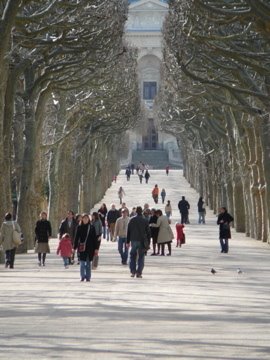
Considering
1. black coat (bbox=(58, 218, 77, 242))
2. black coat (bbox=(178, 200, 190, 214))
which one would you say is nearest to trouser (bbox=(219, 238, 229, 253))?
black coat (bbox=(58, 218, 77, 242))

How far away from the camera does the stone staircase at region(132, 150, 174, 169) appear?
486 ft

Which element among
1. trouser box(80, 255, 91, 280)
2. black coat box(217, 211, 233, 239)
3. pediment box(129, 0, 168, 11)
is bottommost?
trouser box(80, 255, 91, 280)

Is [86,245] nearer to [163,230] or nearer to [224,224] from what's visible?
[163,230]

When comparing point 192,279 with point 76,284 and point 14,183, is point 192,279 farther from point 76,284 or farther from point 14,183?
point 14,183

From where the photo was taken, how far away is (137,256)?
26.9m

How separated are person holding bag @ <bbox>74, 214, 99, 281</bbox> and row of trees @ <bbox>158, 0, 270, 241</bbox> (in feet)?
16.9

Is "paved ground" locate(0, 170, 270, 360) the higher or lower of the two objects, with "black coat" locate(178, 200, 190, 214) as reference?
lower

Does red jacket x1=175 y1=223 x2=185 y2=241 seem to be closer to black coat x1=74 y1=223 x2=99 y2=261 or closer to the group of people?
the group of people

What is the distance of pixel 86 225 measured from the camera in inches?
992

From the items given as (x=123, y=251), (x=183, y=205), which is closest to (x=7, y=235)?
(x=123, y=251)

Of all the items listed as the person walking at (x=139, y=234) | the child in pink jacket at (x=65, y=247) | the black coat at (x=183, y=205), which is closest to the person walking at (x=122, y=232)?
the child in pink jacket at (x=65, y=247)

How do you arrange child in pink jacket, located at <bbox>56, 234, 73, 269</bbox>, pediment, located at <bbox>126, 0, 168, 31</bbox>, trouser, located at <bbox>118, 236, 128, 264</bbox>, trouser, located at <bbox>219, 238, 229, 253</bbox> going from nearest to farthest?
1. child in pink jacket, located at <bbox>56, 234, 73, 269</bbox>
2. trouser, located at <bbox>118, 236, 128, 264</bbox>
3. trouser, located at <bbox>219, 238, 229, 253</bbox>
4. pediment, located at <bbox>126, 0, 168, 31</bbox>

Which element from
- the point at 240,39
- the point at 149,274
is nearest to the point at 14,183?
the point at 240,39

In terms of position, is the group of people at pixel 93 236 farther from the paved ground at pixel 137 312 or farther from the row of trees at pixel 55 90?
the row of trees at pixel 55 90
